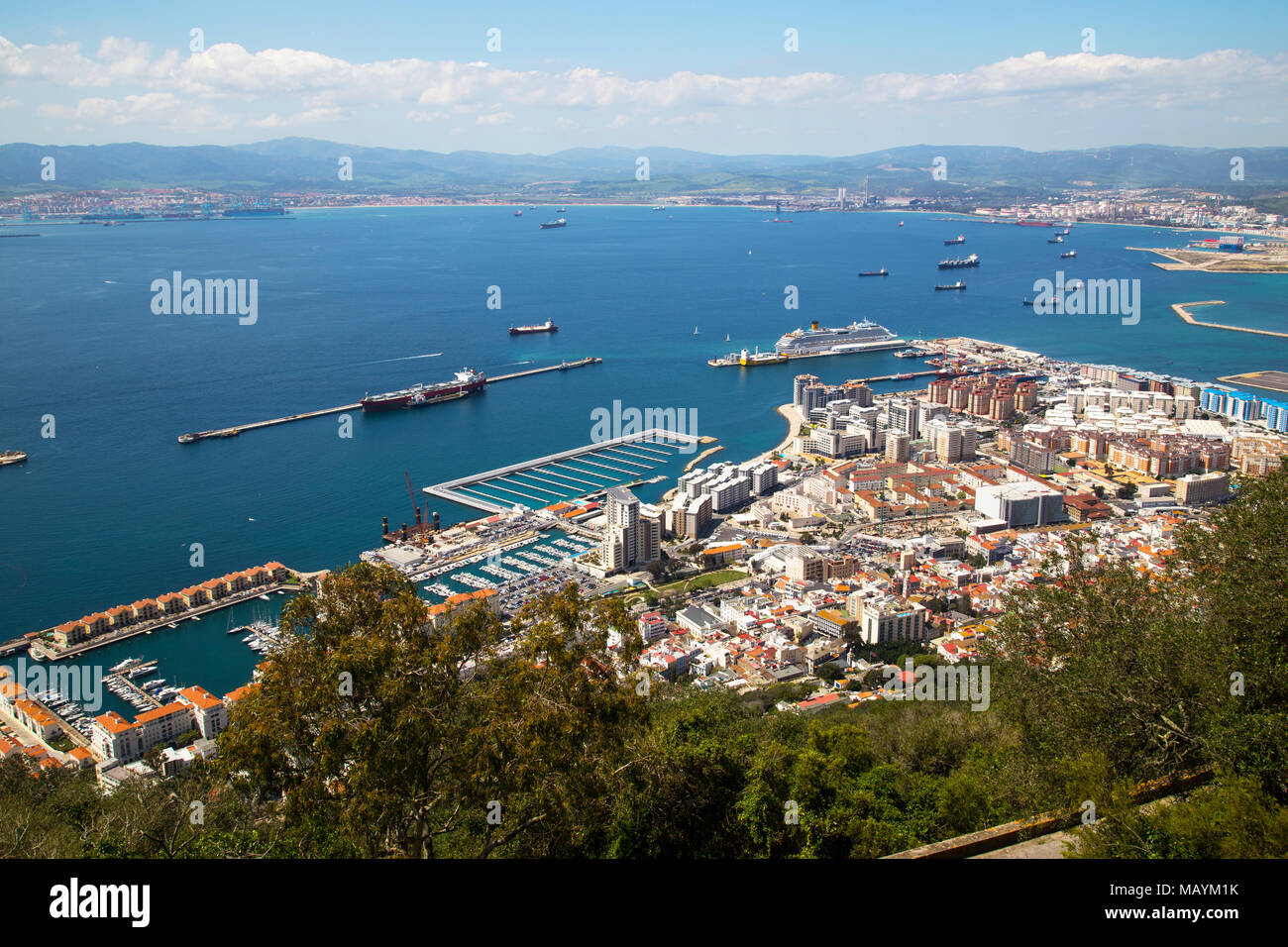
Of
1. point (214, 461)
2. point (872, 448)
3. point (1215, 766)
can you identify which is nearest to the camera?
point (1215, 766)

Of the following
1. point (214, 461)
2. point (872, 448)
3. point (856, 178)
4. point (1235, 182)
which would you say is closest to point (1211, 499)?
point (872, 448)

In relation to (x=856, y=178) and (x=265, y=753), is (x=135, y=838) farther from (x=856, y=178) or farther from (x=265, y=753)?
(x=856, y=178)

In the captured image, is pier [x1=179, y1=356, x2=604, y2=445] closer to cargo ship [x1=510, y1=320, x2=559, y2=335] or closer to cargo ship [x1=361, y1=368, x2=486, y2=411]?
cargo ship [x1=361, y1=368, x2=486, y2=411]

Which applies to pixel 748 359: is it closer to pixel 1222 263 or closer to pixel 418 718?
pixel 418 718

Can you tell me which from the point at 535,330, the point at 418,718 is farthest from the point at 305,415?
the point at 418,718

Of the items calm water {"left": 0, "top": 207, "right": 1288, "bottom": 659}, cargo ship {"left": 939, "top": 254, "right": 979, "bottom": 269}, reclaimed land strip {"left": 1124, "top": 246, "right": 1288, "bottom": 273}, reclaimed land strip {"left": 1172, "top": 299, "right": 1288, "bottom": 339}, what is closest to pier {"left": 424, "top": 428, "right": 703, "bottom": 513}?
calm water {"left": 0, "top": 207, "right": 1288, "bottom": 659}
